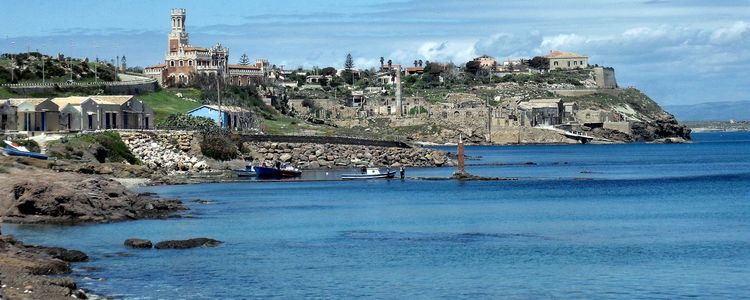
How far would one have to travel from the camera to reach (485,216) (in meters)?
58.6

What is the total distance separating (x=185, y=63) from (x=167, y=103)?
34717 millimetres

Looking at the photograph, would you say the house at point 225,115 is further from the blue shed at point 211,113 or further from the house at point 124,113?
the house at point 124,113

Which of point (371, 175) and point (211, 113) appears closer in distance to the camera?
point (371, 175)

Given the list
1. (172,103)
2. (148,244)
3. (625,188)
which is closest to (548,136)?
(172,103)

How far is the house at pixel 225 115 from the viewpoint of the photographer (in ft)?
389

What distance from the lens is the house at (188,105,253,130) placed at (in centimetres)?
11856

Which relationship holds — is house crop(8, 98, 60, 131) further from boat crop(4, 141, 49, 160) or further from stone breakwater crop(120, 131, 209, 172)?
boat crop(4, 141, 49, 160)

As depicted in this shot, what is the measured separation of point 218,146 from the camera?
330ft

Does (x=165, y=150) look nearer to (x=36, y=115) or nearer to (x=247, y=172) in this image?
(x=247, y=172)

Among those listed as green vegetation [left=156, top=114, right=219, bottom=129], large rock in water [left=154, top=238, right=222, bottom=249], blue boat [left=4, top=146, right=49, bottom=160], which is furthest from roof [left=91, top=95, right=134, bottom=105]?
large rock in water [left=154, top=238, right=222, bottom=249]

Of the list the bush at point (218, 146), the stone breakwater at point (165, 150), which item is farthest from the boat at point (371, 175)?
the bush at point (218, 146)

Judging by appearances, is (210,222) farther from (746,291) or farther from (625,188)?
(625,188)

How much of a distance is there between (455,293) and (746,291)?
757 centimetres

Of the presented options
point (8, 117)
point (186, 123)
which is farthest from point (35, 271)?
point (186, 123)
